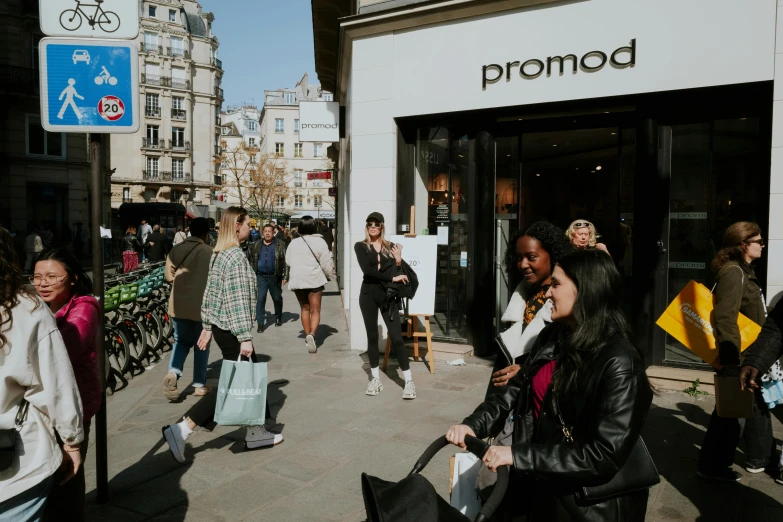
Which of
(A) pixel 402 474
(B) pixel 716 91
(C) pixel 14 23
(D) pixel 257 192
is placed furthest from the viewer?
(D) pixel 257 192

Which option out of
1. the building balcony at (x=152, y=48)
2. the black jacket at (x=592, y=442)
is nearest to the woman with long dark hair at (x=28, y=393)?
the black jacket at (x=592, y=442)

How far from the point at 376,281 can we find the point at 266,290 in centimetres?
522

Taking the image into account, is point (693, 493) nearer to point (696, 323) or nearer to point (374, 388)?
point (696, 323)

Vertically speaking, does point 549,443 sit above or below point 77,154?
below

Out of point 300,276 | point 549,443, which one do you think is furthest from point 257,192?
point 549,443

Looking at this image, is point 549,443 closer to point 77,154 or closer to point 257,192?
point 77,154

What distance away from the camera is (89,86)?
4.01 metres

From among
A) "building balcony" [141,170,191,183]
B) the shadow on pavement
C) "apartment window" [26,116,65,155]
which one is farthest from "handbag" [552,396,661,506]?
"building balcony" [141,170,191,183]

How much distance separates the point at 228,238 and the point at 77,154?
36443 millimetres

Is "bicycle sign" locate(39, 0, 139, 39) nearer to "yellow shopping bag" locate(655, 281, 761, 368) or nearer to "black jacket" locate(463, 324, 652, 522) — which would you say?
"black jacket" locate(463, 324, 652, 522)

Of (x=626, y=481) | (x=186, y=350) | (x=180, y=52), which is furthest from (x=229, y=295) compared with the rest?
(x=180, y=52)

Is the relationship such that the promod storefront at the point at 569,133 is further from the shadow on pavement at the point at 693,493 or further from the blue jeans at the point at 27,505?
the blue jeans at the point at 27,505

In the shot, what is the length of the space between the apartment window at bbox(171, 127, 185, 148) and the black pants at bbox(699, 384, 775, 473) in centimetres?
6723

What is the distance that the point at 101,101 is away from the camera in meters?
4.02
